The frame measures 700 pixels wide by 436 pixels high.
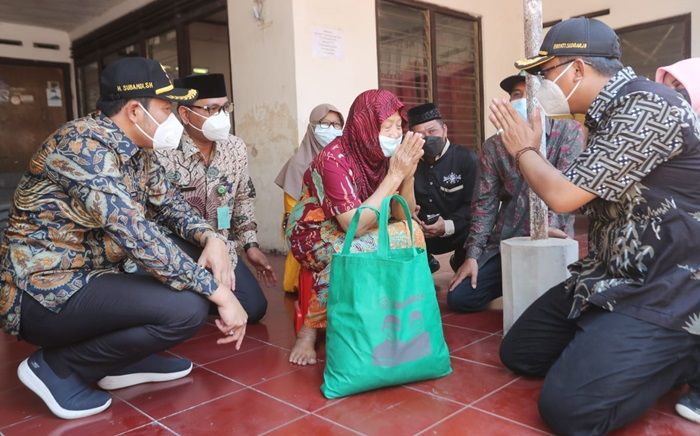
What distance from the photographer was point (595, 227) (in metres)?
1.90

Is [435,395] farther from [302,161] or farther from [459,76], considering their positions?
[459,76]

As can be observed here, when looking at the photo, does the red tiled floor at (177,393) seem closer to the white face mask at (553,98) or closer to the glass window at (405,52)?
the white face mask at (553,98)

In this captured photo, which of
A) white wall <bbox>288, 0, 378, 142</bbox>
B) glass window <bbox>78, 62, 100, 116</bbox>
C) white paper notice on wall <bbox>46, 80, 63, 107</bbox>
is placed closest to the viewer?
white wall <bbox>288, 0, 378, 142</bbox>

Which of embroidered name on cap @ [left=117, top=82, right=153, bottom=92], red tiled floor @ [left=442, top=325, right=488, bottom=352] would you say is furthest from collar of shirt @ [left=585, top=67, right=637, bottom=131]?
embroidered name on cap @ [left=117, top=82, right=153, bottom=92]

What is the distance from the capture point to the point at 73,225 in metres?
1.91

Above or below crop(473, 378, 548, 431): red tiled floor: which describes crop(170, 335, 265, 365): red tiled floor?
below

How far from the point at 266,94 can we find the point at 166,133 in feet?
10.0

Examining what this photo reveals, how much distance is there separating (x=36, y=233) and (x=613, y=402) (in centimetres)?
187

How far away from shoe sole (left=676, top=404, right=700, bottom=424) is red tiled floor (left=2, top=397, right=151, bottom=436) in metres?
1.71

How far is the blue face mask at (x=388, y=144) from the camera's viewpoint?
2.48 meters

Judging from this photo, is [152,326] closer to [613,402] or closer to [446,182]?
[613,402]

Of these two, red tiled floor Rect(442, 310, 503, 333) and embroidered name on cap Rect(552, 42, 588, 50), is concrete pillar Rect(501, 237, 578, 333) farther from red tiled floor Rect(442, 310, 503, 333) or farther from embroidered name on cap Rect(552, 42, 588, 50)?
embroidered name on cap Rect(552, 42, 588, 50)

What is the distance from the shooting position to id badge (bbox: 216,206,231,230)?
301cm

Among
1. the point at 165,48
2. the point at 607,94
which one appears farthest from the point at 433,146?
the point at 165,48
